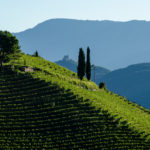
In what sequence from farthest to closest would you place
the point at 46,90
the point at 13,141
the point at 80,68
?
the point at 80,68, the point at 46,90, the point at 13,141

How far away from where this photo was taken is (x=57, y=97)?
63406mm

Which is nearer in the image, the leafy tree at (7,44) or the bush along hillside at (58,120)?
the bush along hillside at (58,120)

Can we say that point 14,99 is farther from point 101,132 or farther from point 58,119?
point 101,132

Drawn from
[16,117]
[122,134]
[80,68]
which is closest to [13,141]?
[16,117]

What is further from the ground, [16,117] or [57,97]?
[57,97]

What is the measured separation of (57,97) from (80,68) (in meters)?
24.2

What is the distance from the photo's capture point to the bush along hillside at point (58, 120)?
168 ft

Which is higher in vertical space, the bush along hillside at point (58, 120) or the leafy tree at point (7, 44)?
the leafy tree at point (7, 44)

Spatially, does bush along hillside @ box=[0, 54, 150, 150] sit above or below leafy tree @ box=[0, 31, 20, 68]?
below

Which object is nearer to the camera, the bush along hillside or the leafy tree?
the bush along hillside

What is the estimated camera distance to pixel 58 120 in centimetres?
5625

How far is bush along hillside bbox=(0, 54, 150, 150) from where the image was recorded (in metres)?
51.1

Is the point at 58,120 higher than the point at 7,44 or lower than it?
lower

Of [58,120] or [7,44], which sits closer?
[58,120]
